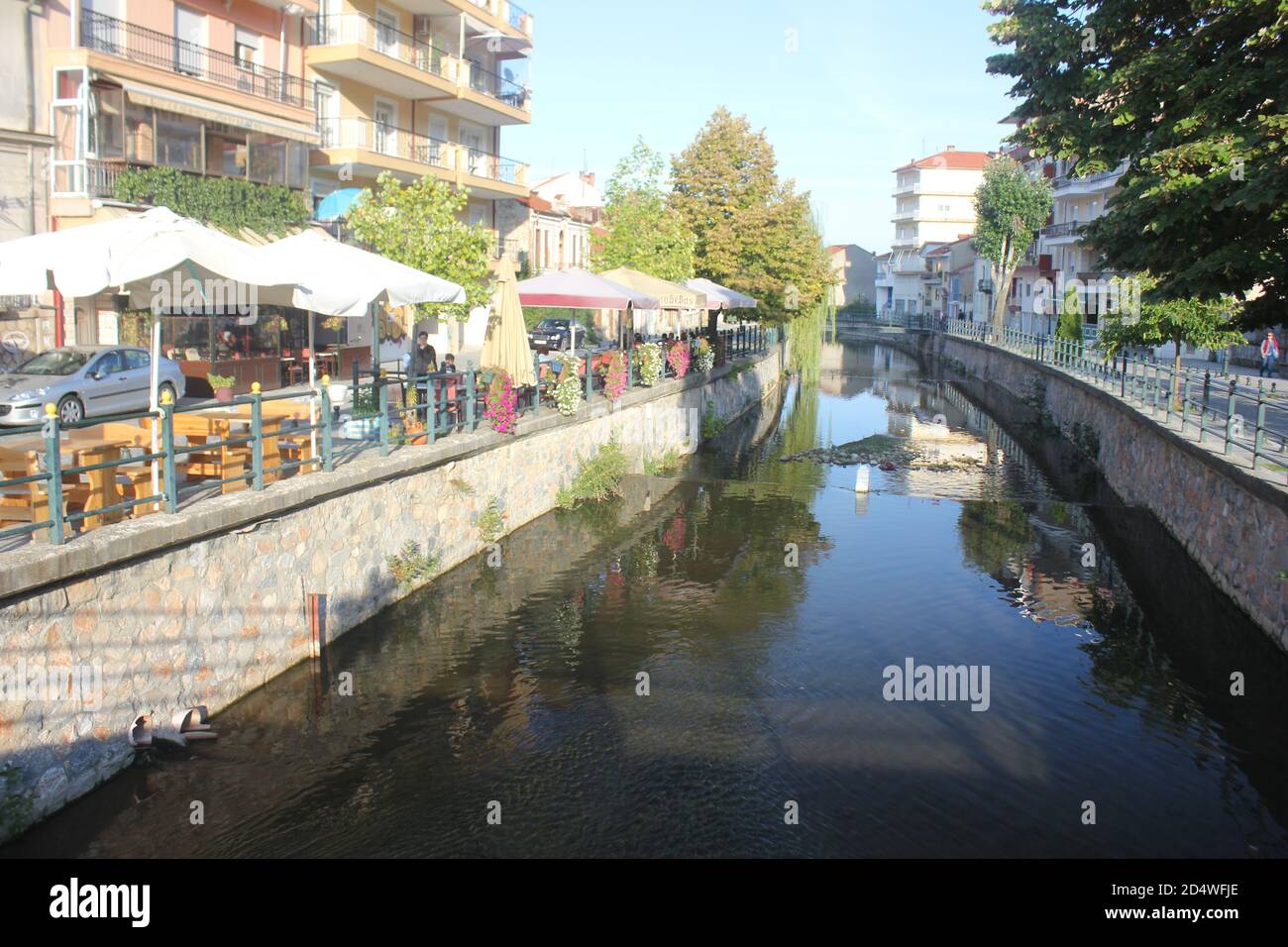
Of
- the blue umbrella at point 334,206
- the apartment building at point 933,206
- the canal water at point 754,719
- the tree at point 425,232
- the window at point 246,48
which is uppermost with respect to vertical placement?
the apartment building at point 933,206

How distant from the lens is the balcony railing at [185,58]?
2084 cm

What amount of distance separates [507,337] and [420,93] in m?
18.1

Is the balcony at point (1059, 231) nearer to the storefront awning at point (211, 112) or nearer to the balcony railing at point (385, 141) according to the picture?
the balcony railing at point (385, 141)

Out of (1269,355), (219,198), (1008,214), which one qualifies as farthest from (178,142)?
(1008,214)

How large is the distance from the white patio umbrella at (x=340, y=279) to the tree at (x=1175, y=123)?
9.40 meters

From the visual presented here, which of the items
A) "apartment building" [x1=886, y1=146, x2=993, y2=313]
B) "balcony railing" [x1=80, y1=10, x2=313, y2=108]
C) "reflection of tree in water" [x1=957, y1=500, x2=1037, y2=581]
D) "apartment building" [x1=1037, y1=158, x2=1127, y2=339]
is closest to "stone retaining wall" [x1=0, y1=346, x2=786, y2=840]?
"reflection of tree in water" [x1=957, y1=500, x2=1037, y2=581]

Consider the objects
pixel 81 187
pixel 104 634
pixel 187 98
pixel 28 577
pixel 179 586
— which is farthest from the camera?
pixel 187 98

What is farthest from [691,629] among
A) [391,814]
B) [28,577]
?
[28,577]

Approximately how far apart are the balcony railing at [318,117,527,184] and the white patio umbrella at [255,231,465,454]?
1526cm

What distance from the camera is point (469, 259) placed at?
18.4 m

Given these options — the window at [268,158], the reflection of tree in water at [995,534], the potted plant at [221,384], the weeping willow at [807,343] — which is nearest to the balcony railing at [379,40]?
the window at [268,158]

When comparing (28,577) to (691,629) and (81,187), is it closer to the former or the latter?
(691,629)

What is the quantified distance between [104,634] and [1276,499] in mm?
11481

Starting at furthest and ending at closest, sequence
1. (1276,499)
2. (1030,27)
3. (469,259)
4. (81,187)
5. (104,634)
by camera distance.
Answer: (81,187) → (469,259) → (1030,27) → (1276,499) → (104,634)
